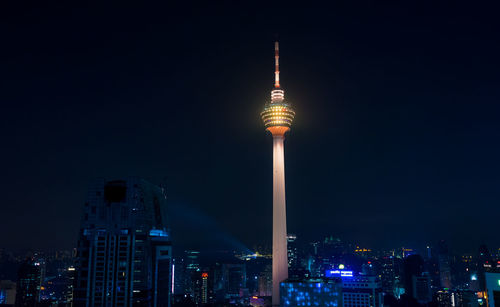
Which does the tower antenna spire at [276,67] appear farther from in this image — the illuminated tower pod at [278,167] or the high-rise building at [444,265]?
the high-rise building at [444,265]

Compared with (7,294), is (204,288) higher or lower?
lower

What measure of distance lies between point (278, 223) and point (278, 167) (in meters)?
11.9

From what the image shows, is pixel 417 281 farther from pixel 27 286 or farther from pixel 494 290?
pixel 27 286

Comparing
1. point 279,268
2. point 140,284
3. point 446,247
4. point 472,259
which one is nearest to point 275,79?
point 279,268

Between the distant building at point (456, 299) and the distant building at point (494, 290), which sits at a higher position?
the distant building at point (494, 290)

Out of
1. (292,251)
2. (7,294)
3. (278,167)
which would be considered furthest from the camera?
(292,251)

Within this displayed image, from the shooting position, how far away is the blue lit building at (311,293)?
72938mm

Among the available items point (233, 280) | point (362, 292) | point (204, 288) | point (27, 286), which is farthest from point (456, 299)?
point (27, 286)

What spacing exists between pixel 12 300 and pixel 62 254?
9108 cm

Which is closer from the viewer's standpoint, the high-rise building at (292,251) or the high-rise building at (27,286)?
the high-rise building at (27,286)

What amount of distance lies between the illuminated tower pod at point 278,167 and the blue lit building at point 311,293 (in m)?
10.4

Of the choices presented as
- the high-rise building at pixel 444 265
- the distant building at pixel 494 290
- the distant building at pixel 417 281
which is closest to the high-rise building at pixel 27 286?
the distant building at pixel 494 290

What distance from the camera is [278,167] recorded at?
90.4 m

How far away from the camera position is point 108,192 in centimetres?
5781
